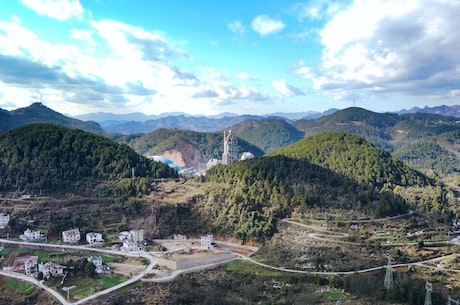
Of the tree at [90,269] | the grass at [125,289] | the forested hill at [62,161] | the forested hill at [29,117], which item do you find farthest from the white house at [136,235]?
the forested hill at [29,117]

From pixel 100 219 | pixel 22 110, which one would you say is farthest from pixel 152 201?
pixel 22 110

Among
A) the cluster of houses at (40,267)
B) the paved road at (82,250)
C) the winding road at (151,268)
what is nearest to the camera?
the paved road at (82,250)

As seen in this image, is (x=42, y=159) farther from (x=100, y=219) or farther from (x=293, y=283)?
(x=293, y=283)

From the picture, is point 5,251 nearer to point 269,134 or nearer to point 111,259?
point 111,259

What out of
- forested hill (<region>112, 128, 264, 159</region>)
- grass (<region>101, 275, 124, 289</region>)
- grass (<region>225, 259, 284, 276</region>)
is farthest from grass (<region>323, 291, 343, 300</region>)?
forested hill (<region>112, 128, 264, 159</region>)

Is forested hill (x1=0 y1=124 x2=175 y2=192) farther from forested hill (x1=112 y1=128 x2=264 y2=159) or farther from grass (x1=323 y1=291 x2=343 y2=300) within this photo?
forested hill (x1=112 y1=128 x2=264 y2=159)

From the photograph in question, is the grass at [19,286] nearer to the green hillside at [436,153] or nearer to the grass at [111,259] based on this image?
the grass at [111,259]
